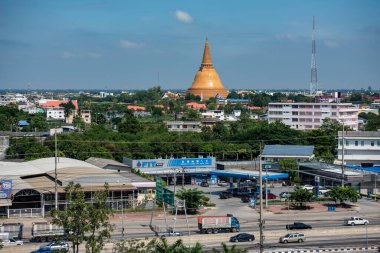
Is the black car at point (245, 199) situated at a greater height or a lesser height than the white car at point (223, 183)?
lesser

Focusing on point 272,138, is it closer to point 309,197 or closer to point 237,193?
point 237,193

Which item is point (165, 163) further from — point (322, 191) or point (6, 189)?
point (6, 189)

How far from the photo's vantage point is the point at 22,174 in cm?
3344

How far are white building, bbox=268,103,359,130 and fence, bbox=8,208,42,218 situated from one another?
41.8 metres

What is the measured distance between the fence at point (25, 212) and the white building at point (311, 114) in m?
41.8

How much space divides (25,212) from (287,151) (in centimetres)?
1925

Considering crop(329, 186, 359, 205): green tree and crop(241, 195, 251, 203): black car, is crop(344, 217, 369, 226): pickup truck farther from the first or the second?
crop(241, 195, 251, 203): black car

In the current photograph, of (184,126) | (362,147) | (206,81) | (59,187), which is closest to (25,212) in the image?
(59,187)

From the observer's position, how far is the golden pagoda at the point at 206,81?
123375 millimetres

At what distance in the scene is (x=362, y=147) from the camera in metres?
42.1

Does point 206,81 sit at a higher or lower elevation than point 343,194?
higher

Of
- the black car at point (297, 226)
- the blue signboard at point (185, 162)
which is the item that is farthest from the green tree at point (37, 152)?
the black car at point (297, 226)

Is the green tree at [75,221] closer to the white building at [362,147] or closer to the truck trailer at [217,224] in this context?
the truck trailer at [217,224]

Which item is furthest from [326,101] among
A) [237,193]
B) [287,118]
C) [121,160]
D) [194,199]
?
[194,199]
